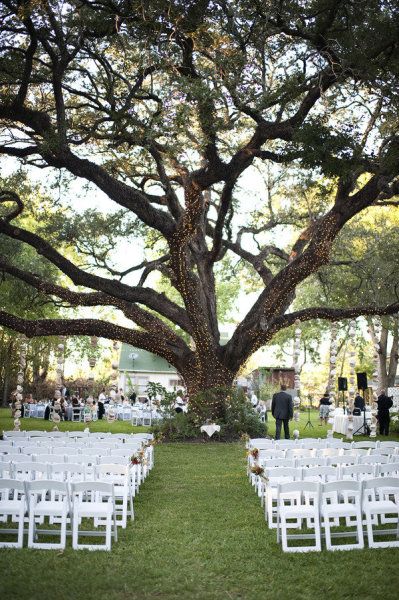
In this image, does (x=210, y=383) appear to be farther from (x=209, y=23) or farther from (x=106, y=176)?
(x=209, y=23)

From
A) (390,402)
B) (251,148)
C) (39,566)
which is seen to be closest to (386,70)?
(251,148)

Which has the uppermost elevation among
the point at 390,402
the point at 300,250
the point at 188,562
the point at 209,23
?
the point at 209,23

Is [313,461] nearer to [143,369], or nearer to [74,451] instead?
[74,451]

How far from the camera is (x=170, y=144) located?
13922mm

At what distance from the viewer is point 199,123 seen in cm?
1339

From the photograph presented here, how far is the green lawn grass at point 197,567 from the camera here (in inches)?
215

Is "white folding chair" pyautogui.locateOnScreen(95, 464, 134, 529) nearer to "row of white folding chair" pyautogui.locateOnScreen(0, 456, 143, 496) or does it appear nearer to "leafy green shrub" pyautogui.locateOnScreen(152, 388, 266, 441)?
"row of white folding chair" pyautogui.locateOnScreen(0, 456, 143, 496)

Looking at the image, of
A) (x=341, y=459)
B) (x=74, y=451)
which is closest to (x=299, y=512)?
(x=341, y=459)

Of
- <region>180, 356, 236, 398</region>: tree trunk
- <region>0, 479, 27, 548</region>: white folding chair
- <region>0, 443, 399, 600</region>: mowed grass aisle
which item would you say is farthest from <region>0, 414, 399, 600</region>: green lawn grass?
<region>180, 356, 236, 398</region>: tree trunk

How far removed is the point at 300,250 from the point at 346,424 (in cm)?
636

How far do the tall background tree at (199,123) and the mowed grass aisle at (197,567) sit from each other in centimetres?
589

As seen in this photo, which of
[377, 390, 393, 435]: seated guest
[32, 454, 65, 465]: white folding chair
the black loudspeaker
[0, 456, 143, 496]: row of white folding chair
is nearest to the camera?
[0, 456, 143, 496]: row of white folding chair

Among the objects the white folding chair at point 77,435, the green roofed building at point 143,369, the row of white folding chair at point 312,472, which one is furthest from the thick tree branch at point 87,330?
the green roofed building at point 143,369

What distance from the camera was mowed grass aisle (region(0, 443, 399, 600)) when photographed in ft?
18.0
